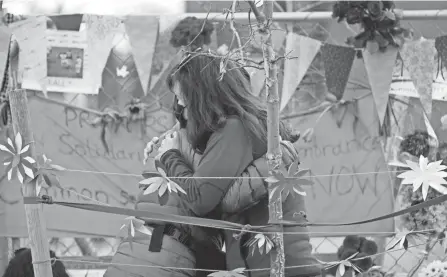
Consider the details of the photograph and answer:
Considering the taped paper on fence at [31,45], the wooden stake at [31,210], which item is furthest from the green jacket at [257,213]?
the taped paper on fence at [31,45]

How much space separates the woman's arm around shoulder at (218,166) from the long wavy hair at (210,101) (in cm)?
3

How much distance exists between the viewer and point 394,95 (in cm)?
431

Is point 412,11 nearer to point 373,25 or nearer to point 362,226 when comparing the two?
point 373,25

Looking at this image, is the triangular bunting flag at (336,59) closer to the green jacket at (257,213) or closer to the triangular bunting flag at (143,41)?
the triangular bunting flag at (143,41)

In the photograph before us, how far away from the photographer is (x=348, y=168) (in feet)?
14.4

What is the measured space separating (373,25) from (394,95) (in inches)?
15.9

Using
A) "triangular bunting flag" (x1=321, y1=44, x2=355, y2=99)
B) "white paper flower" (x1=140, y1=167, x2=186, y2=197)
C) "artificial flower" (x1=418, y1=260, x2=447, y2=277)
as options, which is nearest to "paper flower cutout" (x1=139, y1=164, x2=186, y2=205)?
"white paper flower" (x1=140, y1=167, x2=186, y2=197)

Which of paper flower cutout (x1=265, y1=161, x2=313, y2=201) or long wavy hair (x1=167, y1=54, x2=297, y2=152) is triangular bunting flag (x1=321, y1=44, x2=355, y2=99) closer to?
long wavy hair (x1=167, y1=54, x2=297, y2=152)

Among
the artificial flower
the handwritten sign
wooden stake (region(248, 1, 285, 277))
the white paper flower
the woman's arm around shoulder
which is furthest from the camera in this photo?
the handwritten sign

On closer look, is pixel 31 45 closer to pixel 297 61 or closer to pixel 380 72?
pixel 297 61

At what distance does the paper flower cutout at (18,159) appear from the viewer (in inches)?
84.0

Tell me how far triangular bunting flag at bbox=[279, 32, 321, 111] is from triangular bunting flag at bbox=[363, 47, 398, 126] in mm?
285

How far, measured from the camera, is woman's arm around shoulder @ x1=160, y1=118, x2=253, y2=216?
2.40 meters

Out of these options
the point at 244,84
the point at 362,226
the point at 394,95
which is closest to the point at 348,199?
the point at 362,226
